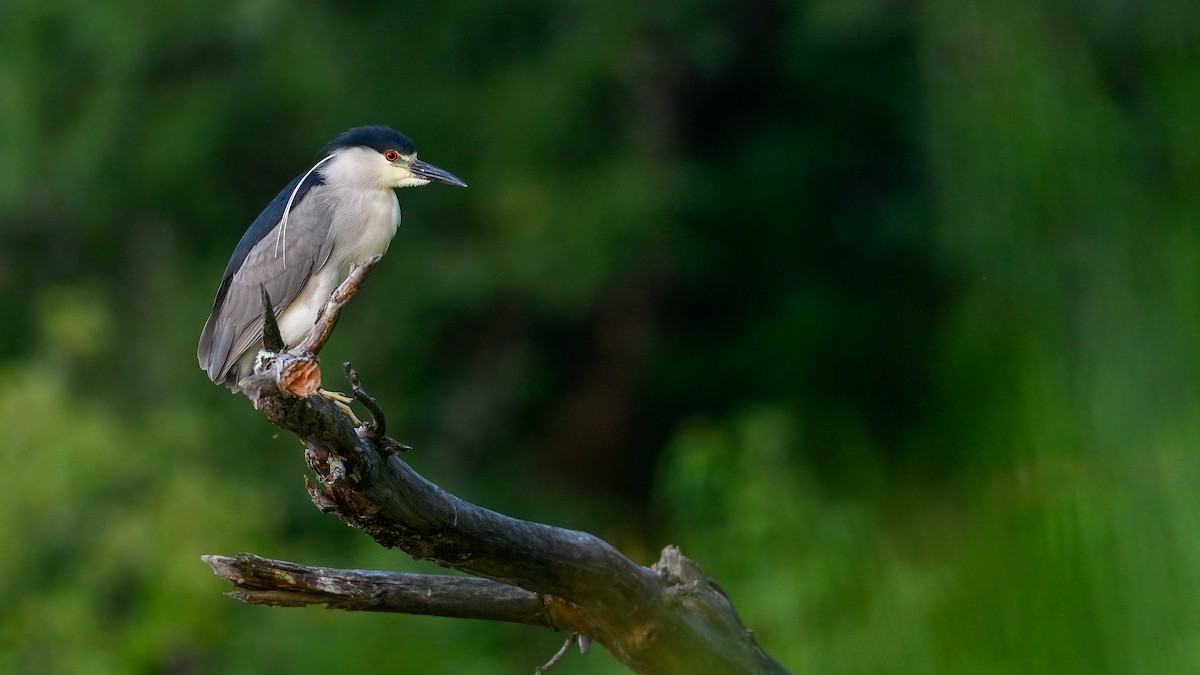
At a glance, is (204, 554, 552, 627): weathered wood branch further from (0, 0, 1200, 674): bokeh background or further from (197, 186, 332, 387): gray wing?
(0, 0, 1200, 674): bokeh background

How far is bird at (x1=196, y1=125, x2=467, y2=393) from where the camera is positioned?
355cm

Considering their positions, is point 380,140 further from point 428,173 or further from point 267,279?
point 267,279

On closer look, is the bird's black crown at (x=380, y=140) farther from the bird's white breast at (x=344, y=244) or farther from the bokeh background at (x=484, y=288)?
the bokeh background at (x=484, y=288)

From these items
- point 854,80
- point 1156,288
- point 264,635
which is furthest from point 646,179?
point 1156,288

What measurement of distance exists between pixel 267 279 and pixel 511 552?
1.75 metres

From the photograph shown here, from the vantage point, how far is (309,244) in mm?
3615

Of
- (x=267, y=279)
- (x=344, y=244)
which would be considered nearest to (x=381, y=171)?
(x=344, y=244)

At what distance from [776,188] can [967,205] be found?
6693mm

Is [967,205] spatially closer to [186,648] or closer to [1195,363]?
[1195,363]

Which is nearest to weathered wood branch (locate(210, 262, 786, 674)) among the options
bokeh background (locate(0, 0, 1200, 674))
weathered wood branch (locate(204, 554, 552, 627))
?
weathered wood branch (locate(204, 554, 552, 627))

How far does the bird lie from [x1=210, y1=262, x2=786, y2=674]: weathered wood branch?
139cm

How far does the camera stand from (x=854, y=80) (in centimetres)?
898

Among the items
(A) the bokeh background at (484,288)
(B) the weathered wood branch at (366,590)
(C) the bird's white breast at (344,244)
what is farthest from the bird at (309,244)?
(A) the bokeh background at (484,288)

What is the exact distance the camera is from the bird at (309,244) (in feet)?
11.7
